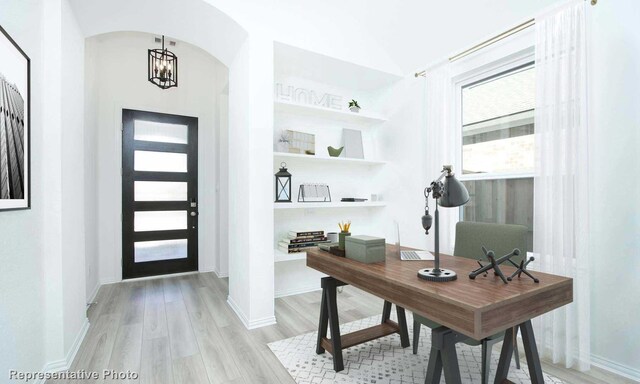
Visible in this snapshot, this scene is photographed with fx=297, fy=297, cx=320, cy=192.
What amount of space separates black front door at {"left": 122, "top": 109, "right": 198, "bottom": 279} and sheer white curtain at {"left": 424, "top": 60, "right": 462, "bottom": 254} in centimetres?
328

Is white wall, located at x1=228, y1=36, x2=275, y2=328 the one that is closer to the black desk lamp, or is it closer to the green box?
the green box

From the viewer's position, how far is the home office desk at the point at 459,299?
1.09 m

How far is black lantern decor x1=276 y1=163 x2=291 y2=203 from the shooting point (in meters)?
3.21

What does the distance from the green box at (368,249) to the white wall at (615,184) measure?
1.52 meters

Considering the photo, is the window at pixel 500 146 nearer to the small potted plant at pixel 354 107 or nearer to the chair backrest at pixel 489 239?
the chair backrest at pixel 489 239

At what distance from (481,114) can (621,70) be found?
3.39 feet

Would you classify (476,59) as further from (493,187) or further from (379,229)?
(379,229)

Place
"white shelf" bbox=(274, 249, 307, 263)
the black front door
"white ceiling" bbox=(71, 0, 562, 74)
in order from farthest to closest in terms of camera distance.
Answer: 1. the black front door
2. "white shelf" bbox=(274, 249, 307, 263)
3. "white ceiling" bbox=(71, 0, 562, 74)

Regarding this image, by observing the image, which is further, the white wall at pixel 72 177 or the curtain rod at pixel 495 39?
the curtain rod at pixel 495 39

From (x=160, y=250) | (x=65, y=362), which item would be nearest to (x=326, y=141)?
(x=160, y=250)

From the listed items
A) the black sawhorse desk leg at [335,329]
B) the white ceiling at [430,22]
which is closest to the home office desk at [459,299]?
the black sawhorse desk leg at [335,329]

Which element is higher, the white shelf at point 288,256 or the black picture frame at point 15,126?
the black picture frame at point 15,126

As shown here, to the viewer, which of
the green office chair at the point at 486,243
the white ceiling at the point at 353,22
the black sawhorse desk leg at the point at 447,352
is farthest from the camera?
the white ceiling at the point at 353,22

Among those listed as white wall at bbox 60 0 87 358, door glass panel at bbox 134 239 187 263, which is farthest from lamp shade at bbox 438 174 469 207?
door glass panel at bbox 134 239 187 263
